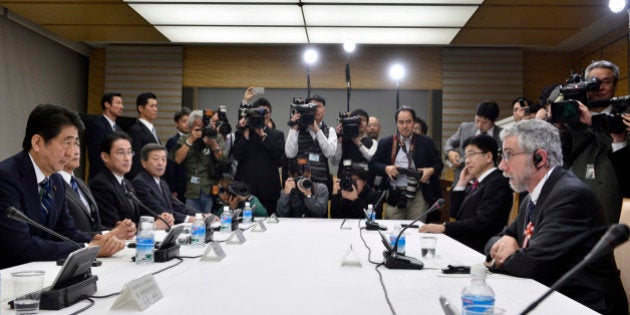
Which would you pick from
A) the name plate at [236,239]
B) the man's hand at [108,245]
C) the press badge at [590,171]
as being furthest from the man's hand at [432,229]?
the man's hand at [108,245]

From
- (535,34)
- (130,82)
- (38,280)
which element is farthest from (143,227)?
(130,82)

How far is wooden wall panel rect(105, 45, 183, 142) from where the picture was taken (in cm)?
789

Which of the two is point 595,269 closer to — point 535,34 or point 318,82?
point 535,34

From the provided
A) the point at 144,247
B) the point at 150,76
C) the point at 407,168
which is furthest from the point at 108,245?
the point at 150,76

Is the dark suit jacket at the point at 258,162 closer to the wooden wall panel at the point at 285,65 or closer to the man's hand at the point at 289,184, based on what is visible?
the man's hand at the point at 289,184

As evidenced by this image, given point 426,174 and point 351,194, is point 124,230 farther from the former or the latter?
point 426,174

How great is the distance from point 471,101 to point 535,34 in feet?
4.74

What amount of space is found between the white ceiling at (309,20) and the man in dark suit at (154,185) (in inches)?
91.5

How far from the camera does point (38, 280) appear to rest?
1379 mm

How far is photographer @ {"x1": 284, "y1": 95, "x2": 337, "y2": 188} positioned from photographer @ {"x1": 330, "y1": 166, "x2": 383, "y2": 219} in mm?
145

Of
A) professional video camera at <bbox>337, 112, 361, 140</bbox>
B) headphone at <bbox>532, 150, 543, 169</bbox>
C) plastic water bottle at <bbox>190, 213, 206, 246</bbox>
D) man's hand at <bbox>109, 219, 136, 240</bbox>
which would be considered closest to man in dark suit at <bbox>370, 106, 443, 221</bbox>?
professional video camera at <bbox>337, 112, 361, 140</bbox>

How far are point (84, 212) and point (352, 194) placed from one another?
1904mm

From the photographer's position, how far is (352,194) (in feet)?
13.4

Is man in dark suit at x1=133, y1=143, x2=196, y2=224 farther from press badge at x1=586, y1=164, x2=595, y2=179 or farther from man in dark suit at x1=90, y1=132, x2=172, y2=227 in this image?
press badge at x1=586, y1=164, x2=595, y2=179
